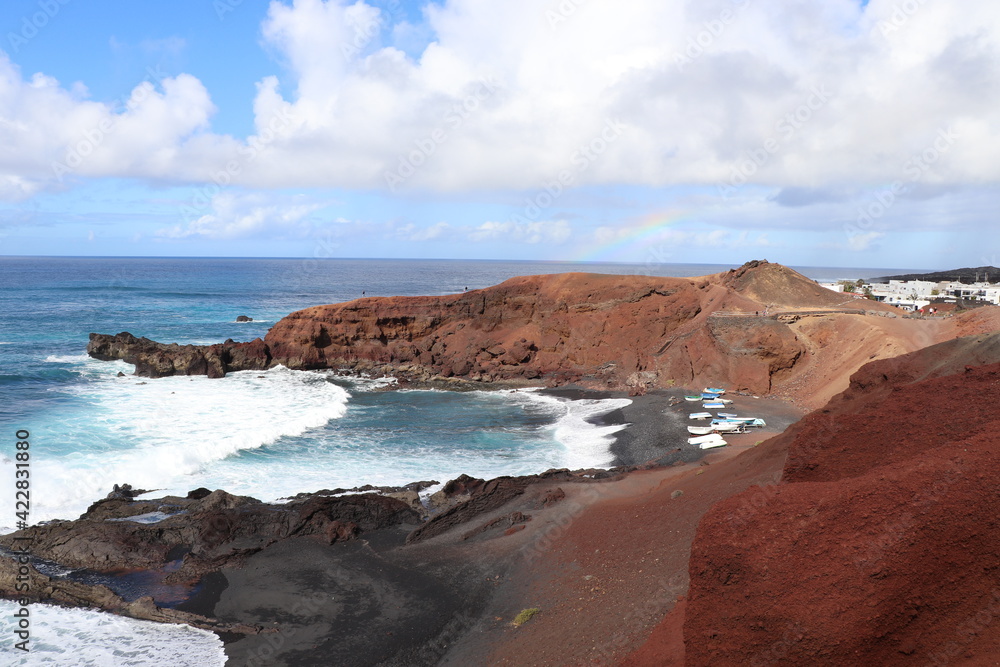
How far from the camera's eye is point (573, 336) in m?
46.9

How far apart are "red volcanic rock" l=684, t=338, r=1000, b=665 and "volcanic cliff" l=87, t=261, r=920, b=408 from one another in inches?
1232

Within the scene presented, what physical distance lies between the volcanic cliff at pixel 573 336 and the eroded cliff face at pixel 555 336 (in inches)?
3.4

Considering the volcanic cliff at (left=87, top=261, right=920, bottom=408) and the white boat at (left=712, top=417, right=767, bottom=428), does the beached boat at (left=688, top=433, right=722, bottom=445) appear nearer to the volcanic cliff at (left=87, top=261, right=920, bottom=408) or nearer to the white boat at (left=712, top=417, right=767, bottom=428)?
the white boat at (left=712, top=417, right=767, bottom=428)

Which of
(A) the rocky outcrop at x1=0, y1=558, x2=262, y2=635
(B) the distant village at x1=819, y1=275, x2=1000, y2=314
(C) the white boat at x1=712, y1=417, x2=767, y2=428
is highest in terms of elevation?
(B) the distant village at x1=819, y1=275, x2=1000, y2=314

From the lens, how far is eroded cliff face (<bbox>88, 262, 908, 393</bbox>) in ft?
133

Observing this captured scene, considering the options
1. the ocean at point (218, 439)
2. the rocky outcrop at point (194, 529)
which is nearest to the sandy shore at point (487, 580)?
the rocky outcrop at point (194, 529)

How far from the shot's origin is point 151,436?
28.9 m

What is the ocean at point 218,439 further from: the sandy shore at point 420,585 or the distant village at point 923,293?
the distant village at point 923,293

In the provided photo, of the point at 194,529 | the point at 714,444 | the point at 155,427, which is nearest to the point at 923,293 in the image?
the point at 714,444

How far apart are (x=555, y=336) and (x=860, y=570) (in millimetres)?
40735

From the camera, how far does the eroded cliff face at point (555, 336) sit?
4041cm

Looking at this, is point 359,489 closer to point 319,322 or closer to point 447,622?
point 447,622

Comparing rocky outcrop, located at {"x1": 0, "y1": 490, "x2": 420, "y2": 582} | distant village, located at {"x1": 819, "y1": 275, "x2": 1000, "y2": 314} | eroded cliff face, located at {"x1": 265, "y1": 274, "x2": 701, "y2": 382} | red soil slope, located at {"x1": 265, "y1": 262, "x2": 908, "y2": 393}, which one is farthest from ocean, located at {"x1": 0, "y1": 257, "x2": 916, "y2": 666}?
distant village, located at {"x1": 819, "y1": 275, "x2": 1000, "y2": 314}

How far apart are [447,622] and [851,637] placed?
8.82 metres
